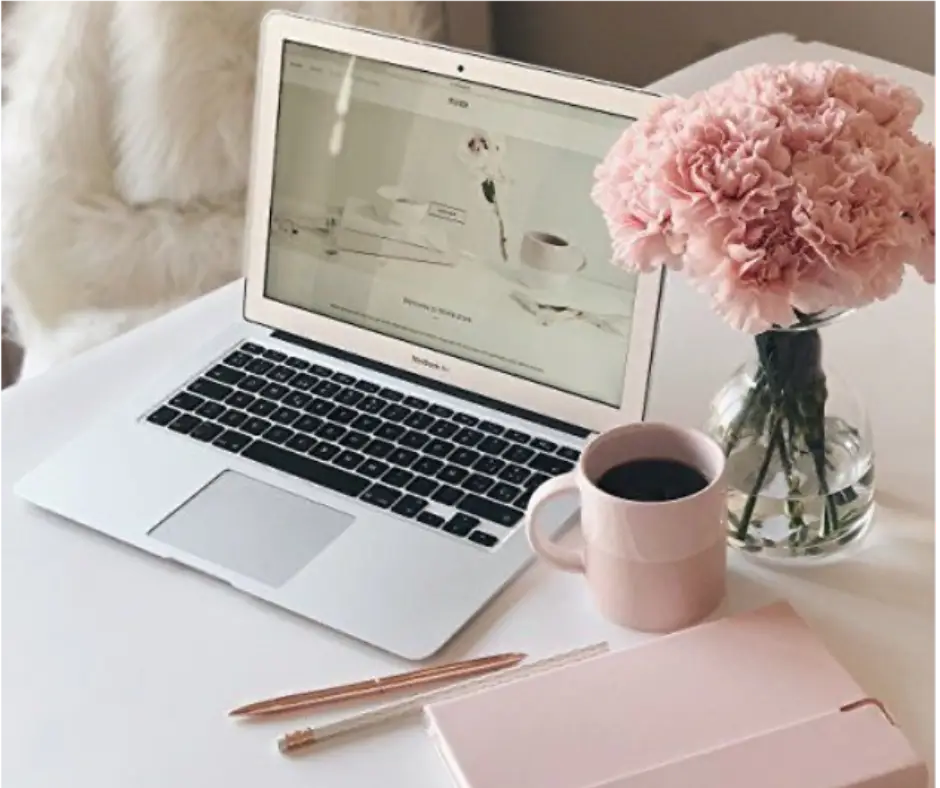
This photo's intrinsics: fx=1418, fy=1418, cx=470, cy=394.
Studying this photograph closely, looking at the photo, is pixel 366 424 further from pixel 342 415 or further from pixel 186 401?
pixel 186 401

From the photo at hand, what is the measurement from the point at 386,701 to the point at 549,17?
3.50 feet

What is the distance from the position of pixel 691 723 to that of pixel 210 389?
1.31 ft

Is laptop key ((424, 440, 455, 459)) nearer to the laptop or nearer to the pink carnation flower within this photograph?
the laptop

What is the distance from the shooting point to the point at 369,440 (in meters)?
0.83

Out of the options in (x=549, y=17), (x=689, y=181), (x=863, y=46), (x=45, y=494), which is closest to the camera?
(x=689, y=181)

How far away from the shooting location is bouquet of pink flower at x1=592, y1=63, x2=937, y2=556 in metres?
0.61

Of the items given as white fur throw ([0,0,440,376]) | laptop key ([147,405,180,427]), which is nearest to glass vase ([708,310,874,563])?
laptop key ([147,405,180,427])

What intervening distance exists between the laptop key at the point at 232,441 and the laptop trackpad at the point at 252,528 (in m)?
0.03

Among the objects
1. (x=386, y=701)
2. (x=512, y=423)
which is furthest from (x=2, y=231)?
(x=386, y=701)

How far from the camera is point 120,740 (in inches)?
25.7

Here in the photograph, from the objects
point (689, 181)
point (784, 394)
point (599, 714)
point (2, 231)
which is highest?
point (689, 181)

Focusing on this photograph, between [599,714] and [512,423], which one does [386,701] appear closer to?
[599,714]

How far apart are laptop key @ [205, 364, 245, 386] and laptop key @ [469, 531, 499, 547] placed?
0.22 metres

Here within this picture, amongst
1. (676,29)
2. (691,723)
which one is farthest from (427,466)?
(676,29)
